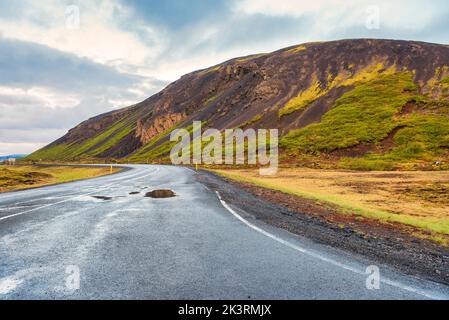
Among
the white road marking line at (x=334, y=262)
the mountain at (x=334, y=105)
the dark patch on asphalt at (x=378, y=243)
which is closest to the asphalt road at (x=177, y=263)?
the white road marking line at (x=334, y=262)

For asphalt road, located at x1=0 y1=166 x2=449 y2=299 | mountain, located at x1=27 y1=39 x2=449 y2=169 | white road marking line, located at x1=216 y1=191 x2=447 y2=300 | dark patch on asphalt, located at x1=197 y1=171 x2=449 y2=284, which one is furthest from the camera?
mountain, located at x1=27 y1=39 x2=449 y2=169

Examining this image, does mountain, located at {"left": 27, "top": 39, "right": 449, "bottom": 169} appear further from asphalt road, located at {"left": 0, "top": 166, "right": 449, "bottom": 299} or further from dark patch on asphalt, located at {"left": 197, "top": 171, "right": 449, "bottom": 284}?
asphalt road, located at {"left": 0, "top": 166, "right": 449, "bottom": 299}

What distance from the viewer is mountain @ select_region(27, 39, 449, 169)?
191ft

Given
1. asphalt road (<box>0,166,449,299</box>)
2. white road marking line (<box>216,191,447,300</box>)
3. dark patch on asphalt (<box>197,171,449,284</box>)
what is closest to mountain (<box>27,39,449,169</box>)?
dark patch on asphalt (<box>197,171,449,284</box>)

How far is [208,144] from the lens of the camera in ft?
288

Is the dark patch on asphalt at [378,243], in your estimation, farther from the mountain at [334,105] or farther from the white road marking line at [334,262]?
the mountain at [334,105]

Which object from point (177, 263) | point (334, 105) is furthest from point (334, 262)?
point (334, 105)

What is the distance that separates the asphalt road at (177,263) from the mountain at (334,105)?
4410cm

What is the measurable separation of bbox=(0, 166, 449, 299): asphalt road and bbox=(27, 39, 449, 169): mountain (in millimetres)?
44102

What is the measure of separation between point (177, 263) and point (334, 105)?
8156 centimetres

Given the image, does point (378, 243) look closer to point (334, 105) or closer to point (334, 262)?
point (334, 262)

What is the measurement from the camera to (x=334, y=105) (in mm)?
80688

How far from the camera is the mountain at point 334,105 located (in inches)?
2293
